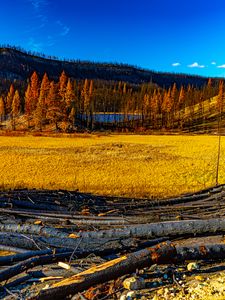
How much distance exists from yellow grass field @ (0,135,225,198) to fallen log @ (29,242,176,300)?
18947 millimetres

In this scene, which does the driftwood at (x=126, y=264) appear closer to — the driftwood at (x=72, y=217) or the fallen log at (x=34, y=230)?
the fallen log at (x=34, y=230)

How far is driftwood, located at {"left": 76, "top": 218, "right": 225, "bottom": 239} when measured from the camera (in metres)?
8.41

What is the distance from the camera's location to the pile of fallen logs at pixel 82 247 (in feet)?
19.3

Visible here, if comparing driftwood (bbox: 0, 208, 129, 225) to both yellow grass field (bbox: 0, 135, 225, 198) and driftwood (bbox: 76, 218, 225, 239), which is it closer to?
driftwood (bbox: 76, 218, 225, 239)

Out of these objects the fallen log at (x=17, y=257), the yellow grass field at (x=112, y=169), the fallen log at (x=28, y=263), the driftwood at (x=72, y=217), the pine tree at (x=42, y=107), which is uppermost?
the pine tree at (x=42, y=107)

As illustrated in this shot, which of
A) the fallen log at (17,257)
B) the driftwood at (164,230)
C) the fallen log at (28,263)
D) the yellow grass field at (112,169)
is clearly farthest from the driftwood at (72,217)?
the yellow grass field at (112,169)

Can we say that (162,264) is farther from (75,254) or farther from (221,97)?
(221,97)

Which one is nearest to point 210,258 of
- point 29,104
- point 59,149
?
point 59,149

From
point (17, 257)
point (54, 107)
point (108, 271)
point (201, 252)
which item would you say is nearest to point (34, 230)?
point (17, 257)

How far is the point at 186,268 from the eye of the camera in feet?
22.4

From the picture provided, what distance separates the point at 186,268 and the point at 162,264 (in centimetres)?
57

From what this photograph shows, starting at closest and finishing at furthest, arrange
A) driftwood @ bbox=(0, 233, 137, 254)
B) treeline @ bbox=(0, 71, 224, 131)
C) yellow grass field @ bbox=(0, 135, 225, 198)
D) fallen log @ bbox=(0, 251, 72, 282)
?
fallen log @ bbox=(0, 251, 72, 282) < driftwood @ bbox=(0, 233, 137, 254) < yellow grass field @ bbox=(0, 135, 225, 198) < treeline @ bbox=(0, 71, 224, 131)

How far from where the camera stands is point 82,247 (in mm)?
7930

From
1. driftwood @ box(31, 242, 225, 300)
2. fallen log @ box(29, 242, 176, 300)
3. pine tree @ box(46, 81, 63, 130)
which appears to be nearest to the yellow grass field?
driftwood @ box(31, 242, 225, 300)
